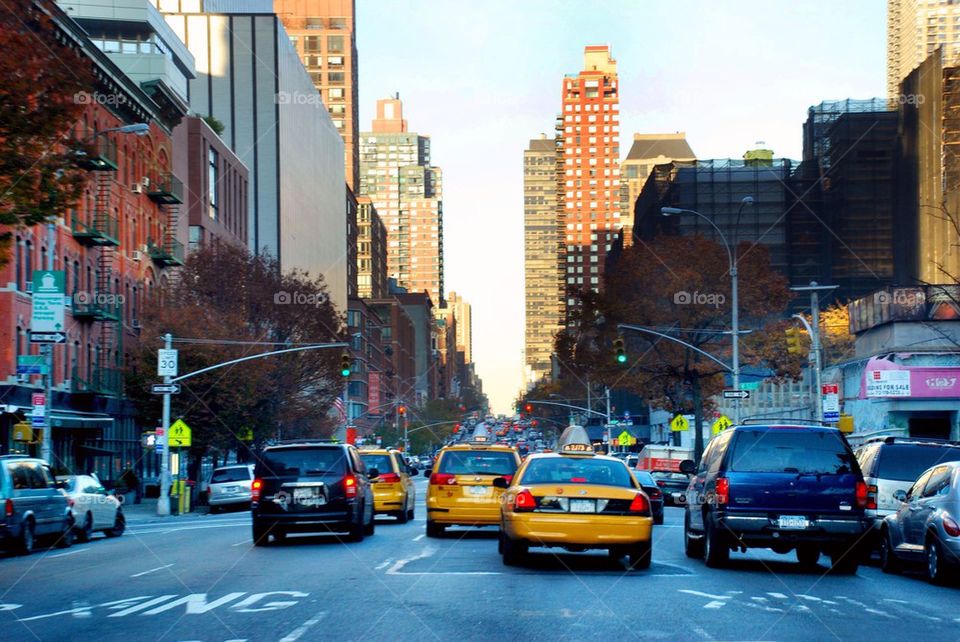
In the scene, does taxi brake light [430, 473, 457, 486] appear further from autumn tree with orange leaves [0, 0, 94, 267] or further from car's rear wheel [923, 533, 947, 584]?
car's rear wheel [923, 533, 947, 584]

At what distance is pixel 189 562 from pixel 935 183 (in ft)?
275

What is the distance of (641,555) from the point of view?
19.0 metres

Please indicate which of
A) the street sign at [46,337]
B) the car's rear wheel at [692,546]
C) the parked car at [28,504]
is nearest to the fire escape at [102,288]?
the street sign at [46,337]

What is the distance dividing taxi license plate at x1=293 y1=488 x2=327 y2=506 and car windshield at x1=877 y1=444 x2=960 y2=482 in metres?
9.65

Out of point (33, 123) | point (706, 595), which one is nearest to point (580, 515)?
point (706, 595)

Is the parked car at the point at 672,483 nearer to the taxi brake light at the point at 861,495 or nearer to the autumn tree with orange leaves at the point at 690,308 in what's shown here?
the autumn tree with orange leaves at the point at 690,308

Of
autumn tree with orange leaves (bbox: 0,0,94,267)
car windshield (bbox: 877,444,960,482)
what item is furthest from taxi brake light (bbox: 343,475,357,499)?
car windshield (bbox: 877,444,960,482)

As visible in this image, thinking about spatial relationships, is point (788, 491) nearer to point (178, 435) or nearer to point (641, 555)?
point (641, 555)

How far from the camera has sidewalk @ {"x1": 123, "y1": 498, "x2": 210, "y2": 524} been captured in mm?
45612

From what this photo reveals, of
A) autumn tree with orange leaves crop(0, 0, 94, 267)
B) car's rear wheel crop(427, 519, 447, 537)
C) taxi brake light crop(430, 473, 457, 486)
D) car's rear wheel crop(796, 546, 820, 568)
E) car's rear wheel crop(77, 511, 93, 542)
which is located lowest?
car's rear wheel crop(77, 511, 93, 542)

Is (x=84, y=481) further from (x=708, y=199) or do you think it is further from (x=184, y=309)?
(x=708, y=199)

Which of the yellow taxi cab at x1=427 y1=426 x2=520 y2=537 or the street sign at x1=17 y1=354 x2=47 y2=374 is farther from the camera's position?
the street sign at x1=17 y1=354 x2=47 y2=374

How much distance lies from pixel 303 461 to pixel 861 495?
10606mm

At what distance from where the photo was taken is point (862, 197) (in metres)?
100
